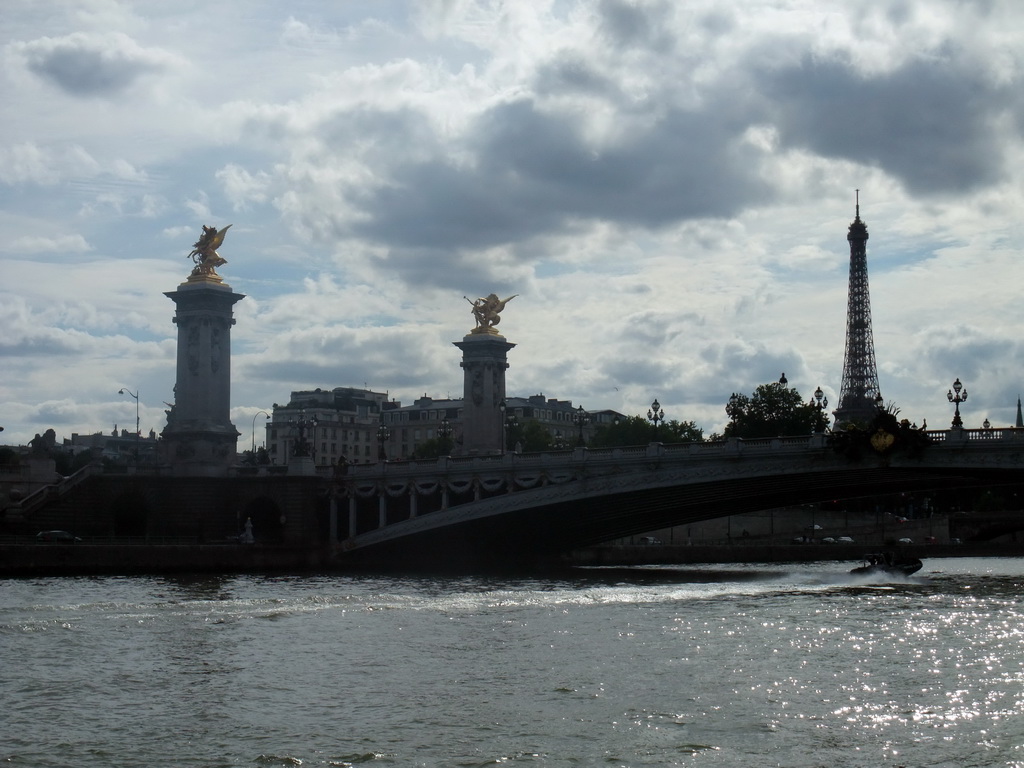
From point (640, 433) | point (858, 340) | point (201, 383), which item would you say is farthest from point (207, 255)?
point (858, 340)

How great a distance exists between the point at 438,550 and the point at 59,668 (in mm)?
45796

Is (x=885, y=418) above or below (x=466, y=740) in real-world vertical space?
above

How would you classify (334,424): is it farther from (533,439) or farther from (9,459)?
(9,459)

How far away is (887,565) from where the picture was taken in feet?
222

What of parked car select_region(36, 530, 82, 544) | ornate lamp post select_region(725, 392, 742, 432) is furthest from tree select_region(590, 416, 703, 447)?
parked car select_region(36, 530, 82, 544)

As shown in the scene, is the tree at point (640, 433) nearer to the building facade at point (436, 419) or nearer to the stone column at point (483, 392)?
the stone column at point (483, 392)

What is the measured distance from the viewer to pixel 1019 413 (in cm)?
18775

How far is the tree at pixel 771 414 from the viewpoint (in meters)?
107

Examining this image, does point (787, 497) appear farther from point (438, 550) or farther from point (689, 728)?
point (689, 728)

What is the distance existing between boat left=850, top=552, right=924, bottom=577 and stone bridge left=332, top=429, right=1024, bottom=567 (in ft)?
10.6

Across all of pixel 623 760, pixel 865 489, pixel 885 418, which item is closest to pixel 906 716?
pixel 623 760

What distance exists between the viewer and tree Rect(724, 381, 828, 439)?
107 meters

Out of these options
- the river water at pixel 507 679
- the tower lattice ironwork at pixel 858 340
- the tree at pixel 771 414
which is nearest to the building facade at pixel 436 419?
the tower lattice ironwork at pixel 858 340

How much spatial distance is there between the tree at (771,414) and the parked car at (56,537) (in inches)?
2024
